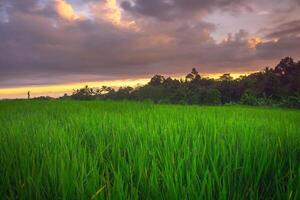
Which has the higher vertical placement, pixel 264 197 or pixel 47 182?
pixel 47 182

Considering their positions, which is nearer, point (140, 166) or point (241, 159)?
point (140, 166)

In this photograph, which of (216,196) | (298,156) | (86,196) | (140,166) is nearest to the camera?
(86,196)

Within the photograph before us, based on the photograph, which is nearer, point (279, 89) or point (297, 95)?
point (297, 95)

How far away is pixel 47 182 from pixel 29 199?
0.52 ft

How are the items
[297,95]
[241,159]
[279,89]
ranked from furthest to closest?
Answer: 1. [279,89]
2. [297,95]
3. [241,159]

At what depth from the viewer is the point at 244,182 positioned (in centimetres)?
162

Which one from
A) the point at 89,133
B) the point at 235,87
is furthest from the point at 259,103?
the point at 89,133

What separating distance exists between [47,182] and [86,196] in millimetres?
311

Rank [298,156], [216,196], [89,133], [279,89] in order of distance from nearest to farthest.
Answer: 1. [216,196]
2. [298,156]
3. [89,133]
4. [279,89]

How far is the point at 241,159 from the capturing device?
199cm

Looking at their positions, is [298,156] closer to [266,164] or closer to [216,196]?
[266,164]

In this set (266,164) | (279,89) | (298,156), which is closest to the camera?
(266,164)

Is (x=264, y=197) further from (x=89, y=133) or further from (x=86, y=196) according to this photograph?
(x=89, y=133)

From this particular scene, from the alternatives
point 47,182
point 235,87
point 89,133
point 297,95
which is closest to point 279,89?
point 297,95
